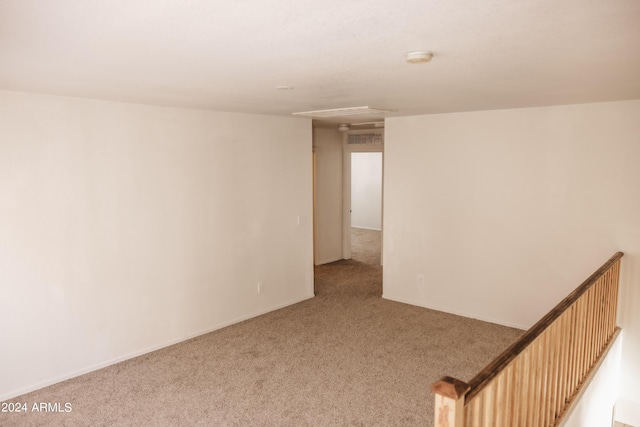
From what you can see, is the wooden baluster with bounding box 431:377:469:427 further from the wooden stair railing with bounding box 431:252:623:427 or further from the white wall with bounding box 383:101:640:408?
the white wall with bounding box 383:101:640:408

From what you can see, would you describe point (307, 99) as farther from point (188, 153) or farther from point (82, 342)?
point (82, 342)

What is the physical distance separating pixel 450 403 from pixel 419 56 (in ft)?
5.26

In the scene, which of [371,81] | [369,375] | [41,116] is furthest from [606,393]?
[41,116]

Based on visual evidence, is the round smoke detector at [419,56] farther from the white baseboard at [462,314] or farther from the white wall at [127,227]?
the white baseboard at [462,314]

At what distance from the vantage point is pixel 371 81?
2.99m

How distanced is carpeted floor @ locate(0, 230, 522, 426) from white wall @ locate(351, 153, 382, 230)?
6.40 metres

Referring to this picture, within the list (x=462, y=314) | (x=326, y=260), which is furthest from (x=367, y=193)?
(x=462, y=314)

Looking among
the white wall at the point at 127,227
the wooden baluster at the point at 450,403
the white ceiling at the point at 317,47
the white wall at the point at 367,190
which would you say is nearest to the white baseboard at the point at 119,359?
the white wall at the point at 127,227

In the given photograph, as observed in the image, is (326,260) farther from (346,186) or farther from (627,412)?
(627,412)

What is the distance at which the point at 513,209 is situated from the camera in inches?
192

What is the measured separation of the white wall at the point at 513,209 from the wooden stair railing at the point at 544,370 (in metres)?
0.48

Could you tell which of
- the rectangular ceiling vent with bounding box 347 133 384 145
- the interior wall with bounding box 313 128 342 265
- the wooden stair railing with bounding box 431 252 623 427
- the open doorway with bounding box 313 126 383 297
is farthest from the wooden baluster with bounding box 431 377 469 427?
the rectangular ceiling vent with bounding box 347 133 384 145

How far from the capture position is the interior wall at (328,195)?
786cm

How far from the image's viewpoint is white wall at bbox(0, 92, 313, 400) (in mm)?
3574
